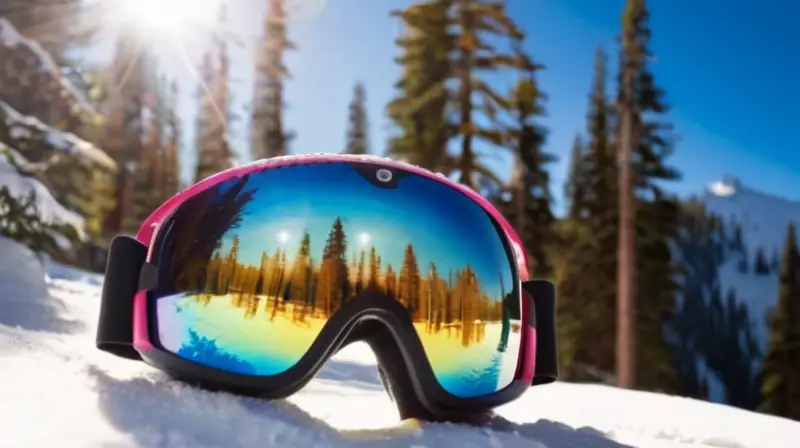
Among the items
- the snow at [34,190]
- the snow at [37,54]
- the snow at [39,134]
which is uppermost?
the snow at [37,54]

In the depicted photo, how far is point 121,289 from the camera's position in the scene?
6.10ft

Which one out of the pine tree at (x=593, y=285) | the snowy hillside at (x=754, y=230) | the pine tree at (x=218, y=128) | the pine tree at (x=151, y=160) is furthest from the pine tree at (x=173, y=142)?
the snowy hillside at (x=754, y=230)

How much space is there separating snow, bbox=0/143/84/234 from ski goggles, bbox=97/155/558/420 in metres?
4.79

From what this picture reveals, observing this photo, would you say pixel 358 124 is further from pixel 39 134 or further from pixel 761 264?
pixel 761 264

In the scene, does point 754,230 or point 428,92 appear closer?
point 428,92

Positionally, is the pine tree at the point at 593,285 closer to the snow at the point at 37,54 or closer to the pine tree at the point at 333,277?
the snow at the point at 37,54

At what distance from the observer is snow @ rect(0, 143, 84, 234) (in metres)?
5.90

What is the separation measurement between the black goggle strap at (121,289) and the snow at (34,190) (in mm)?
4834

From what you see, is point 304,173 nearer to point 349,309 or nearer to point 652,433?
point 349,309

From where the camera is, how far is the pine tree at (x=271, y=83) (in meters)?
22.1

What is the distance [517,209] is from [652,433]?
62.0 ft

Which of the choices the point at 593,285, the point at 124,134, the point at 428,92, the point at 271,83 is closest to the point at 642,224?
the point at 593,285

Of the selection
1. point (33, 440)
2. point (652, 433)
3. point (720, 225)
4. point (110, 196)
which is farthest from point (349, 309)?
point (720, 225)

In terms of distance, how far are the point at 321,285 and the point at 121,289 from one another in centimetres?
58
